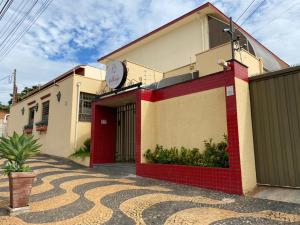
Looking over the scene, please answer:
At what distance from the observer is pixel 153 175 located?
8.18 m

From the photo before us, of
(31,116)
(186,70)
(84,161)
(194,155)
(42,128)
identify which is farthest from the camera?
(31,116)

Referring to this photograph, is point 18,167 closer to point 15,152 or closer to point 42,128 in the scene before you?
point 15,152

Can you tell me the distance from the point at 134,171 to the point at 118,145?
120 inches

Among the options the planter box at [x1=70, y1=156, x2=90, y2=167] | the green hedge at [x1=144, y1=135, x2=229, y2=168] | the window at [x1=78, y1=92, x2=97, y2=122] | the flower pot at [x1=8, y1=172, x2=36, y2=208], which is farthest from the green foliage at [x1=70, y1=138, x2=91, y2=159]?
the flower pot at [x1=8, y1=172, x2=36, y2=208]

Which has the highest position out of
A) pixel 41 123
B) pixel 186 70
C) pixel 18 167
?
pixel 186 70

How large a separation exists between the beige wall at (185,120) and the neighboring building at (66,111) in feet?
18.5

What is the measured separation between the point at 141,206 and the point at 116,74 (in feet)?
21.8

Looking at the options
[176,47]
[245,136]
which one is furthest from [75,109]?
[245,136]

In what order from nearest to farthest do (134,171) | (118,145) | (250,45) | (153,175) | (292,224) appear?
(292,224) < (153,175) < (134,171) < (250,45) < (118,145)

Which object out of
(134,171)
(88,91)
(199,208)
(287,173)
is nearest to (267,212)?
(199,208)

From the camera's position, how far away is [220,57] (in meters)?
9.32

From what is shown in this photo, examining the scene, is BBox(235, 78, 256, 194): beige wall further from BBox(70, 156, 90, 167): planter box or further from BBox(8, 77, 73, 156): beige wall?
BBox(8, 77, 73, 156): beige wall

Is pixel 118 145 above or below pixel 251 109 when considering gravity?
below

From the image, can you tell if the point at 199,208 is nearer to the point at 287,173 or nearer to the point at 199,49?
the point at 287,173
